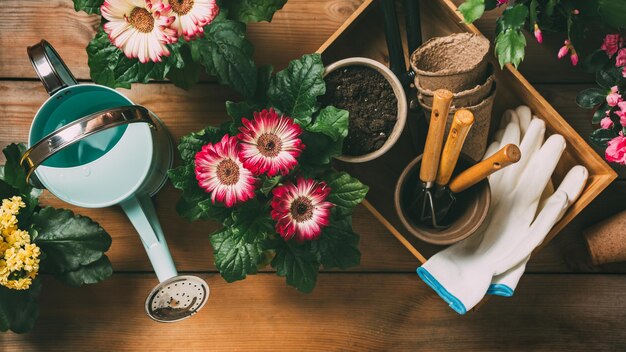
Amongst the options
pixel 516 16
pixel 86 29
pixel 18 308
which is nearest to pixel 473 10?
pixel 516 16

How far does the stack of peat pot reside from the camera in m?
0.76

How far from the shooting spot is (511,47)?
728mm

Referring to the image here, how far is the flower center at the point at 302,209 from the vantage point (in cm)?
66

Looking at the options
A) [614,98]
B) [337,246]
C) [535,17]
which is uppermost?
[535,17]

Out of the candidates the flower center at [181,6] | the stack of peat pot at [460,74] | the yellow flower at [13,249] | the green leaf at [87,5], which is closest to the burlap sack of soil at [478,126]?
the stack of peat pot at [460,74]

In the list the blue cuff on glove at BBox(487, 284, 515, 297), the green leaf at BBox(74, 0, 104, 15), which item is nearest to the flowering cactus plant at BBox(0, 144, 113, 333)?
the green leaf at BBox(74, 0, 104, 15)

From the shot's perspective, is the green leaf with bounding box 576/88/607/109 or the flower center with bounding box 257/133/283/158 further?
the green leaf with bounding box 576/88/607/109

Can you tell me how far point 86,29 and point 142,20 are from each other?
32cm

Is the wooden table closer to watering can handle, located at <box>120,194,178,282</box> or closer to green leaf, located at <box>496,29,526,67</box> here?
watering can handle, located at <box>120,194,178,282</box>

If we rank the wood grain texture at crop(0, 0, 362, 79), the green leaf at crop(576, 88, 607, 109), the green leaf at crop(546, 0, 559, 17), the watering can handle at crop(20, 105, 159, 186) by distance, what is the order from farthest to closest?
the wood grain texture at crop(0, 0, 362, 79)
the green leaf at crop(576, 88, 607, 109)
the green leaf at crop(546, 0, 559, 17)
the watering can handle at crop(20, 105, 159, 186)

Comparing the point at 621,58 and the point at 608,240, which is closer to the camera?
the point at 621,58

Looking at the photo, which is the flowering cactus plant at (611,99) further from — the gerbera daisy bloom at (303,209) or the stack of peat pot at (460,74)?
the gerbera daisy bloom at (303,209)

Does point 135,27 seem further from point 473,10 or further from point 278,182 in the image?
point 473,10

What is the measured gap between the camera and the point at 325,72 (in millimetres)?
800
